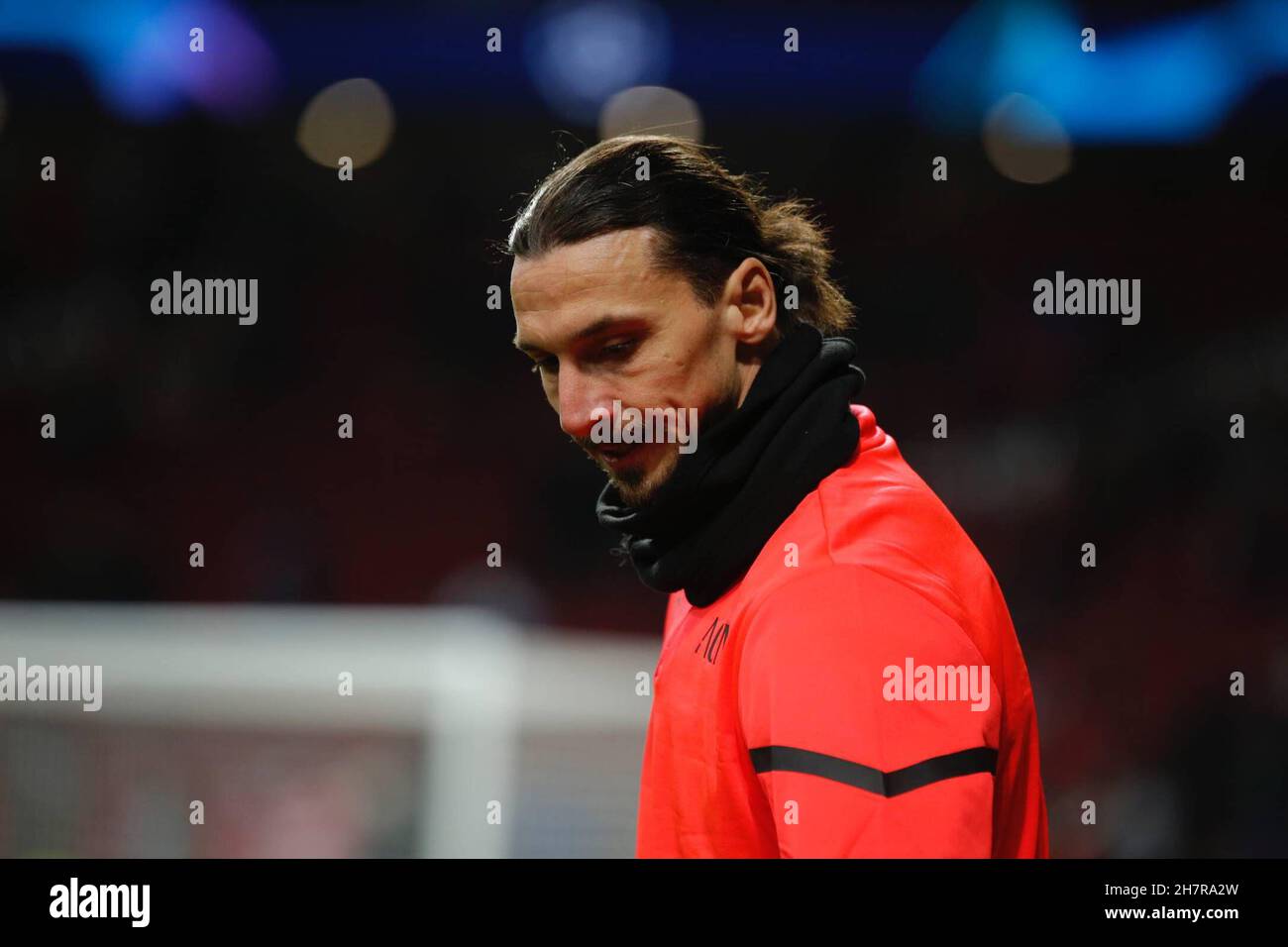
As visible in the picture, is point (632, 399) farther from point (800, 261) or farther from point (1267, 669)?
point (1267, 669)

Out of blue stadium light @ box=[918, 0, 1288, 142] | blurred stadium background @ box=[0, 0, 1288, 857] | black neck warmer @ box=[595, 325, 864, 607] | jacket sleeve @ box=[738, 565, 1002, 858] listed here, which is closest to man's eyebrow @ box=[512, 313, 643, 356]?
black neck warmer @ box=[595, 325, 864, 607]

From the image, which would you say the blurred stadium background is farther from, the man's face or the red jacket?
the red jacket

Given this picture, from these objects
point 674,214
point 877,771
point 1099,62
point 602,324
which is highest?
point 1099,62

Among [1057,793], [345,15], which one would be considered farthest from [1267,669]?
[345,15]

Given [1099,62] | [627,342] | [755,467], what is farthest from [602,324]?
[1099,62]

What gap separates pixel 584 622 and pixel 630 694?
1.82m

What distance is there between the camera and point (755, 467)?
1735 millimetres

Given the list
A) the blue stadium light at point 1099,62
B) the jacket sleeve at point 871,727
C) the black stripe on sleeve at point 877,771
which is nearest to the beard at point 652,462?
the jacket sleeve at point 871,727

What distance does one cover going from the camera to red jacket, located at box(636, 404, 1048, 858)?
1.40m

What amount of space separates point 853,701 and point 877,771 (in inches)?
3.1

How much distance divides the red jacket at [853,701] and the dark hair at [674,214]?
1.21 feet

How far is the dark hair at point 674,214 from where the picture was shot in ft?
6.23

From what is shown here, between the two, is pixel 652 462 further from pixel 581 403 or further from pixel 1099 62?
pixel 1099 62
